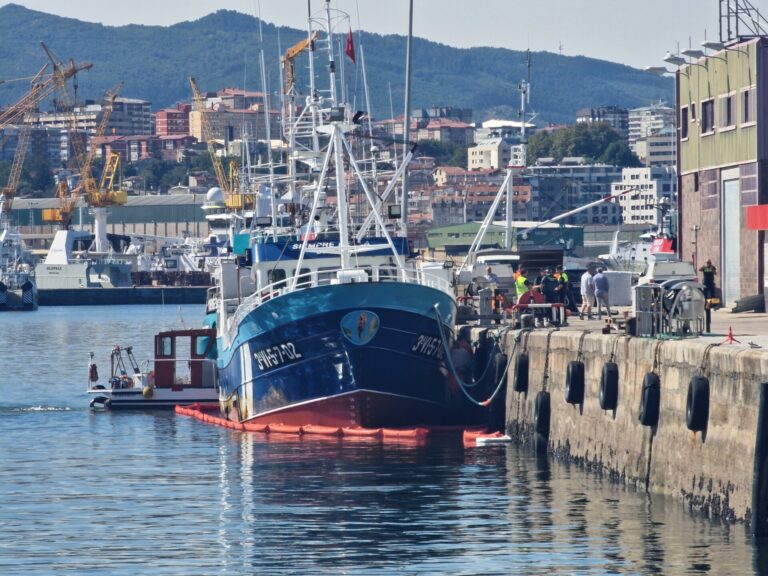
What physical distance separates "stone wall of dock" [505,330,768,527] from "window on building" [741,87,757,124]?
15191 millimetres

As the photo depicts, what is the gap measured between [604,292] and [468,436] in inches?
206

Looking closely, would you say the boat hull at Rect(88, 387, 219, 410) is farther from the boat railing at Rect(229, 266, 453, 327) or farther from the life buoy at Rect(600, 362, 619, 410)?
the life buoy at Rect(600, 362, 619, 410)

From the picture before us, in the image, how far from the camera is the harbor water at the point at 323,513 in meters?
26.3

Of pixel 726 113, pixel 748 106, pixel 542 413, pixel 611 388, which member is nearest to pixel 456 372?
pixel 542 413

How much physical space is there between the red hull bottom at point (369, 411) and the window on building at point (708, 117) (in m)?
19.5

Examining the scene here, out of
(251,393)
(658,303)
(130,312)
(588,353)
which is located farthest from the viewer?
(130,312)

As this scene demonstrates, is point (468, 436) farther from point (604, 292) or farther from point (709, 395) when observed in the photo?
point (709, 395)

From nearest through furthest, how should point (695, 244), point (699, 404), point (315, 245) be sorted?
1. point (699, 404)
2. point (315, 245)
3. point (695, 244)

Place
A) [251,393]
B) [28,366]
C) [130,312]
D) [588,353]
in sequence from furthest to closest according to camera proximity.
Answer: [130,312]
[28,366]
[251,393]
[588,353]

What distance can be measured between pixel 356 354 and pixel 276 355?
7.98 feet

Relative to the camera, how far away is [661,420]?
30.4 m

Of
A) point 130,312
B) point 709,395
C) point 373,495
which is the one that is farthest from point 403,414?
point 130,312

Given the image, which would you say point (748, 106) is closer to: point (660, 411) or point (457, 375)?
point (457, 375)

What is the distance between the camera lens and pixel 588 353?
35188 millimetres
